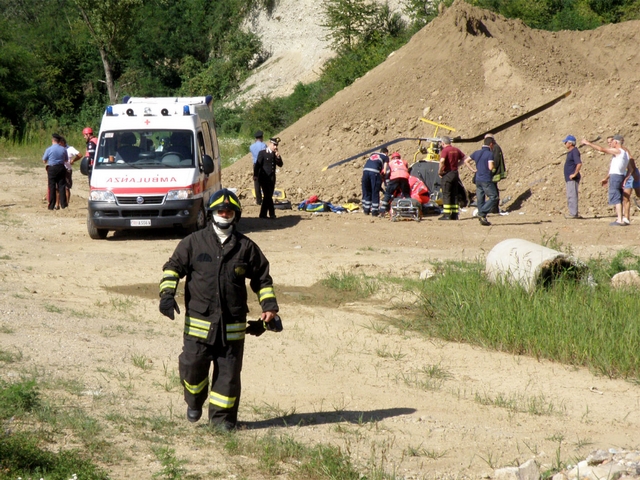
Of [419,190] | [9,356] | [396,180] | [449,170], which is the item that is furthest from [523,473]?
[419,190]

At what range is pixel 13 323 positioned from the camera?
9.37 m

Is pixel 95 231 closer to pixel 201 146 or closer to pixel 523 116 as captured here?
pixel 201 146

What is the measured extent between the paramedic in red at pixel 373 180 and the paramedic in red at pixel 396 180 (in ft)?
0.47

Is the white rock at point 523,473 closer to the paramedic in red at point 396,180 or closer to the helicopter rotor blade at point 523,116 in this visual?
the paramedic in red at point 396,180

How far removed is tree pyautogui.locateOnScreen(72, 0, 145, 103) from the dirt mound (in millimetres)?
22940

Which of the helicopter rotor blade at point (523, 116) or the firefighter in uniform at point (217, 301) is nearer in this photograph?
the firefighter in uniform at point (217, 301)

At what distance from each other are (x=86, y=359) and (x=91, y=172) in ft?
26.9

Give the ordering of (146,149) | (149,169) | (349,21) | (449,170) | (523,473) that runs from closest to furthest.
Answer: (523,473)
(149,169)
(146,149)
(449,170)
(349,21)

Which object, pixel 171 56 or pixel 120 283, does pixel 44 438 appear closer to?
pixel 120 283

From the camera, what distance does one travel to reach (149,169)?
15.6 m

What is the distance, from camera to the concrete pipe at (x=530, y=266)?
10445 millimetres

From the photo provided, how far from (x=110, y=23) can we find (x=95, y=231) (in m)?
34.9

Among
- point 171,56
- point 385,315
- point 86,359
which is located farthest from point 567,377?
point 171,56

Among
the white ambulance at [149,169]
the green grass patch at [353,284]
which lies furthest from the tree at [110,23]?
the green grass patch at [353,284]
